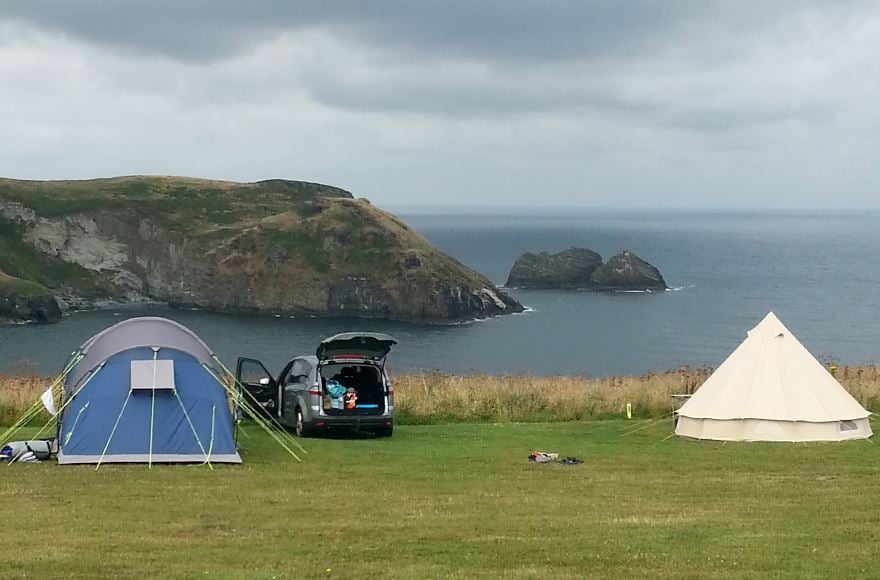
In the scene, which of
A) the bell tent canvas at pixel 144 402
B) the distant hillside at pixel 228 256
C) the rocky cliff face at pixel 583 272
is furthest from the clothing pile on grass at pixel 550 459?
the rocky cliff face at pixel 583 272

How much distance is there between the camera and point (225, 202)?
6452 inches

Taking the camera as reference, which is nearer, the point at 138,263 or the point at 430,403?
the point at 430,403

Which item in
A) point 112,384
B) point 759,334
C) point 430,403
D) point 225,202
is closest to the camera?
point 112,384

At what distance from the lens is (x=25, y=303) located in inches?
4779

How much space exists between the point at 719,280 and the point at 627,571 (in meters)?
161

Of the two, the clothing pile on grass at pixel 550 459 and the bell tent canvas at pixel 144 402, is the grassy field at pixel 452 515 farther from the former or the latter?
the bell tent canvas at pixel 144 402

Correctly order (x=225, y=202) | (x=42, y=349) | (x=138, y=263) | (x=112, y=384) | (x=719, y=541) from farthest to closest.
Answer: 1. (x=225, y=202)
2. (x=138, y=263)
3. (x=42, y=349)
4. (x=112, y=384)
5. (x=719, y=541)

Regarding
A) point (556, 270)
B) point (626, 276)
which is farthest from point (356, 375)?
point (556, 270)

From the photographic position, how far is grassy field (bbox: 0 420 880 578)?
Answer: 11.0 metres

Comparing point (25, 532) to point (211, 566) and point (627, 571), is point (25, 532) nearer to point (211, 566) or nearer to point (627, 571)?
point (211, 566)

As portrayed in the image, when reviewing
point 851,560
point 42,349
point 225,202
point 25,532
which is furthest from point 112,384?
point 225,202

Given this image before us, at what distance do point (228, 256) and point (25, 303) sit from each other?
2915 centimetres

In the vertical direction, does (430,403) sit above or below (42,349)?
above

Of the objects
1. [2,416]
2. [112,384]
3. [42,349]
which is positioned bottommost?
[42,349]
